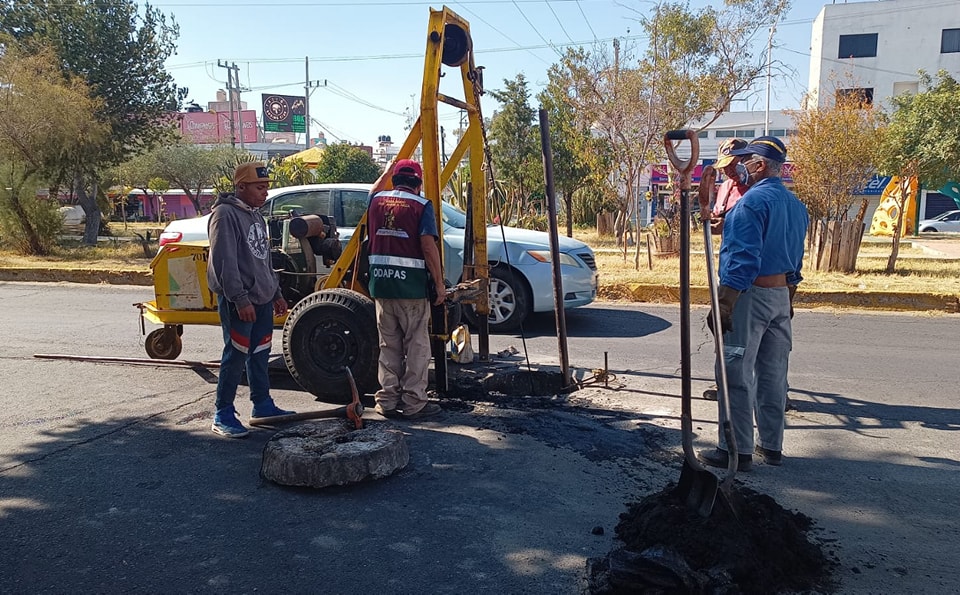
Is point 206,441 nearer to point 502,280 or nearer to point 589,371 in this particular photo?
point 589,371

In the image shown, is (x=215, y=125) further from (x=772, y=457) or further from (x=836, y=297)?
(x=772, y=457)

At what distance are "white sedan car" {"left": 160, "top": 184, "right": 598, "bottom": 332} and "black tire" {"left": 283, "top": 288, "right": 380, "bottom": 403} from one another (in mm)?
2836

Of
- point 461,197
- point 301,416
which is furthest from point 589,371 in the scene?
point 461,197

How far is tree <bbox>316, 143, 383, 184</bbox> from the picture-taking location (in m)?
38.1

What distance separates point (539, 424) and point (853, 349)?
4.40 meters

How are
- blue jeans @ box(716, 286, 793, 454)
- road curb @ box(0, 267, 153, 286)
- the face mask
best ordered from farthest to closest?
road curb @ box(0, 267, 153, 286) < the face mask < blue jeans @ box(716, 286, 793, 454)

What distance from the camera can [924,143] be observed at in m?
13.4

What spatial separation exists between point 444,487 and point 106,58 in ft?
65.6

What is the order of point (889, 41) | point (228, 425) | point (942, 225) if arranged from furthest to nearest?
1. point (889, 41)
2. point (942, 225)
3. point (228, 425)

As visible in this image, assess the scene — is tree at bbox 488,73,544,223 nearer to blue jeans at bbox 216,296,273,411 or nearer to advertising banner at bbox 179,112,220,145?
blue jeans at bbox 216,296,273,411

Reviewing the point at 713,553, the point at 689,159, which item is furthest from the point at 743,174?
the point at 713,553

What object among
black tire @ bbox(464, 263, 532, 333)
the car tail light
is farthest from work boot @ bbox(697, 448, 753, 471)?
the car tail light

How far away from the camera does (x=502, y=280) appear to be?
28.3ft

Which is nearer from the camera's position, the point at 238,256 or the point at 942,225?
the point at 238,256
